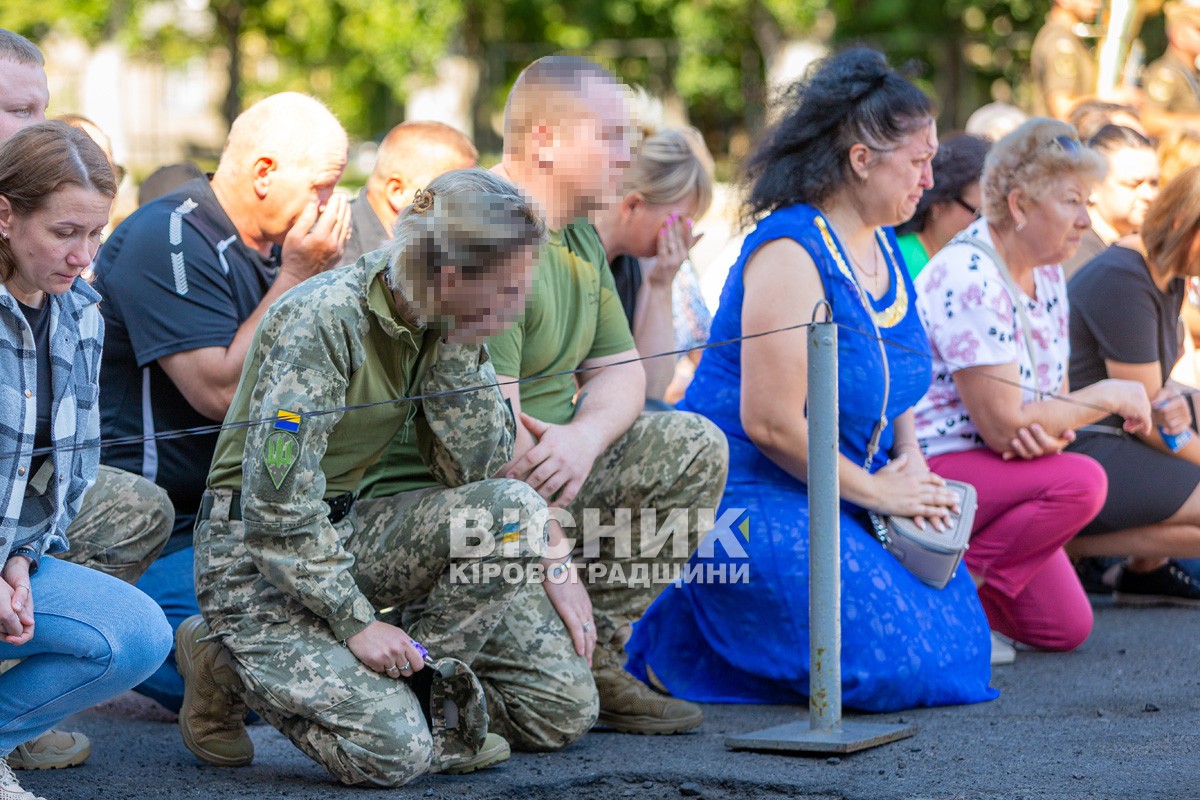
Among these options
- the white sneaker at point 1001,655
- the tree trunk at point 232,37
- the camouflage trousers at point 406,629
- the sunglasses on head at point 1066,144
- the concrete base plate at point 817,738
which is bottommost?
the white sneaker at point 1001,655

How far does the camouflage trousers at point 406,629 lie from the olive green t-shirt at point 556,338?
134 millimetres

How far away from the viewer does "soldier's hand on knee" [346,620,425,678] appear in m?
3.15

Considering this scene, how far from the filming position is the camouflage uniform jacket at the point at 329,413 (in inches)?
119

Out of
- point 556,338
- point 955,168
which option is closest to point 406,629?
point 556,338

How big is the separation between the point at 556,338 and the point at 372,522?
70 cm

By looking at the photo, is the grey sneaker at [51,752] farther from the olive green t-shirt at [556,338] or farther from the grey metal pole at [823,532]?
the grey metal pole at [823,532]

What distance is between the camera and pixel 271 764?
350 cm

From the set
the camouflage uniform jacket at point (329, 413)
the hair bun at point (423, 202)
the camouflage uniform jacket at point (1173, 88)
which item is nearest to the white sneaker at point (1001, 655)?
the camouflage uniform jacket at point (329, 413)

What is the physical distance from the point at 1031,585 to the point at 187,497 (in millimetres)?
2693

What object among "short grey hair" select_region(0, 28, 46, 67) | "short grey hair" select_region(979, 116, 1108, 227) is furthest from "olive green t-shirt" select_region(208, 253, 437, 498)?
"short grey hair" select_region(979, 116, 1108, 227)

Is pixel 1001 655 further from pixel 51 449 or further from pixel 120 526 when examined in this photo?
pixel 51 449

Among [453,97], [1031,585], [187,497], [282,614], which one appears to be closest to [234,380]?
[187,497]

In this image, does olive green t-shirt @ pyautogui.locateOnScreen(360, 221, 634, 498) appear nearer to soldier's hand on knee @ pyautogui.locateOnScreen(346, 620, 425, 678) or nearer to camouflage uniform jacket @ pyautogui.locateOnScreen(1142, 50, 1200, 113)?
soldier's hand on knee @ pyautogui.locateOnScreen(346, 620, 425, 678)

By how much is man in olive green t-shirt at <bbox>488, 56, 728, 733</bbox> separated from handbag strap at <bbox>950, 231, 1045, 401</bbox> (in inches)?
56.5
